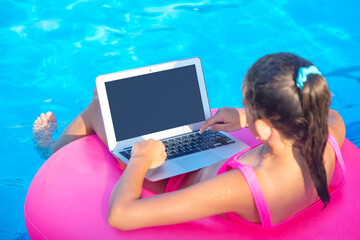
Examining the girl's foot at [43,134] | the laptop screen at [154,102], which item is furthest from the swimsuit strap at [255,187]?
the girl's foot at [43,134]

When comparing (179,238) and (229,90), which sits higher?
(179,238)

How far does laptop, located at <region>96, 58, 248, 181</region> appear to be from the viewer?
1752mm

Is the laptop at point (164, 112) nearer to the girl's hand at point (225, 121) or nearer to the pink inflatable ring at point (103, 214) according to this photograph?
the girl's hand at point (225, 121)

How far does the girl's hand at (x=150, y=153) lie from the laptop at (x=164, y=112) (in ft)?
0.71

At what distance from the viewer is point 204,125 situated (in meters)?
1.81

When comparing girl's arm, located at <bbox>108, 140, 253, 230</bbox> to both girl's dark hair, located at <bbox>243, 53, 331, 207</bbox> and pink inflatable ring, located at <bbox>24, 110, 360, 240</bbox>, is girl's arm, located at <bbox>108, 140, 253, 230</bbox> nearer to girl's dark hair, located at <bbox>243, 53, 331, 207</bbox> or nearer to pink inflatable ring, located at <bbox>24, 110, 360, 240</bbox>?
pink inflatable ring, located at <bbox>24, 110, 360, 240</bbox>

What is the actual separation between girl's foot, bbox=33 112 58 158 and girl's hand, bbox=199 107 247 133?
1347 millimetres

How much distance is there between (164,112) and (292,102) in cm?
83

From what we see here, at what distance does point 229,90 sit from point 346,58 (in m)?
1.14

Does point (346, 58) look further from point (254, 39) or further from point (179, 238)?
point (179, 238)

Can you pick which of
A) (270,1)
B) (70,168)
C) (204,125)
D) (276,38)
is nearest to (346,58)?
(276,38)

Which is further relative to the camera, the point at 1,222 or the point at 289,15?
the point at 289,15

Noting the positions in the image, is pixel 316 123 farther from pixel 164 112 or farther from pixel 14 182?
pixel 14 182

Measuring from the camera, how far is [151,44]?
3697mm
